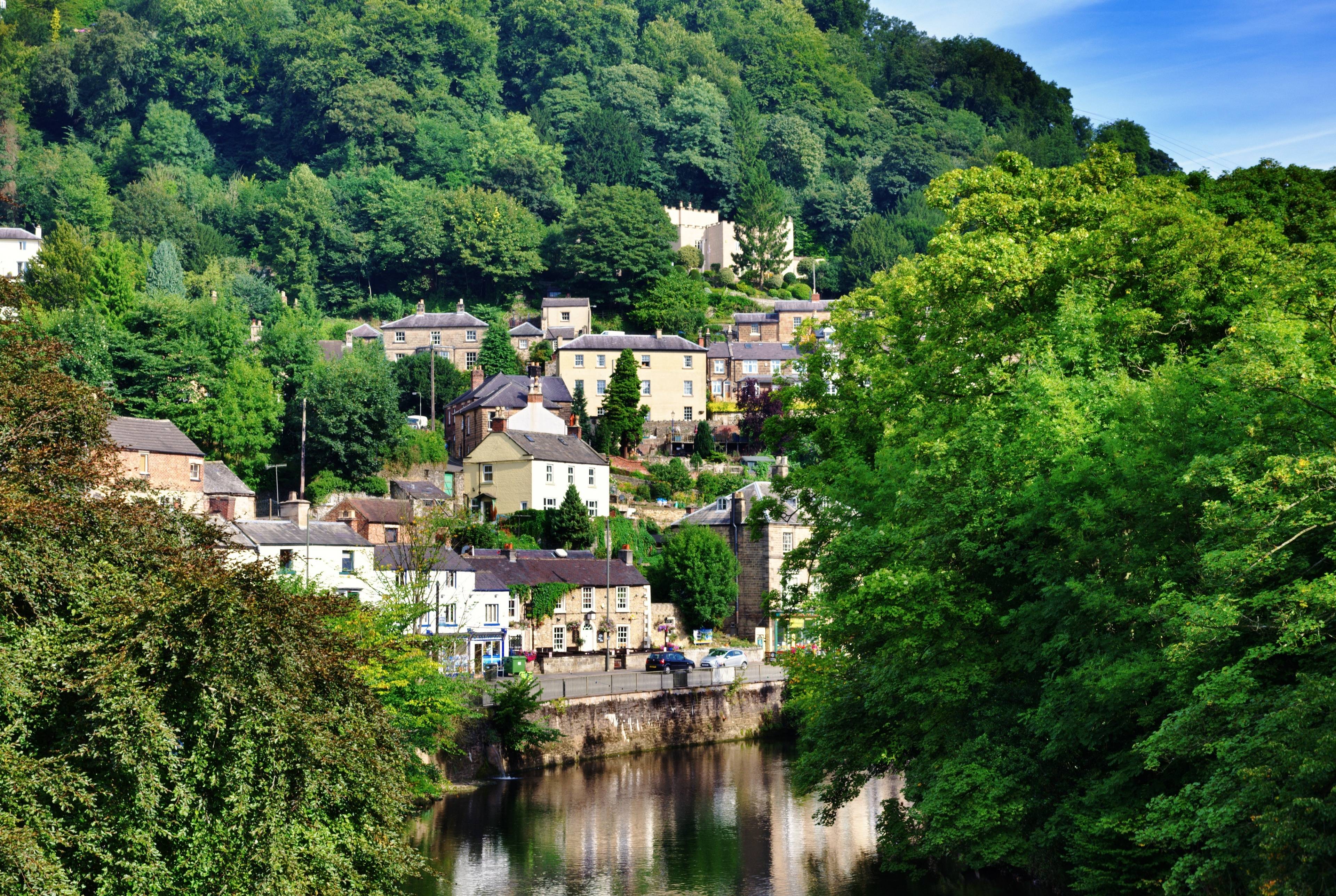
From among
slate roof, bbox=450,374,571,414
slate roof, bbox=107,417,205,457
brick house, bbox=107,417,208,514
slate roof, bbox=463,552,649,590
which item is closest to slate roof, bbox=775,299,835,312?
slate roof, bbox=450,374,571,414

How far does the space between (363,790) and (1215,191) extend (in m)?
22.7

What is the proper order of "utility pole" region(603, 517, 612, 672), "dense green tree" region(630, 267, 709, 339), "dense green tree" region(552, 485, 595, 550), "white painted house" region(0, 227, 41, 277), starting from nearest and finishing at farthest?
1. "utility pole" region(603, 517, 612, 672)
2. "dense green tree" region(552, 485, 595, 550)
3. "dense green tree" region(630, 267, 709, 339)
4. "white painted house" region(0, 227, 41, 277)

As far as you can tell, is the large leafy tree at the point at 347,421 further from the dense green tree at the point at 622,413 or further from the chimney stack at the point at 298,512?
the dense green tree at the point at 622,413

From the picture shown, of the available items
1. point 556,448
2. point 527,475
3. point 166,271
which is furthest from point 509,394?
point 166,271

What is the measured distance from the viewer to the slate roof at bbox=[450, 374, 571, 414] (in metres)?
84.8

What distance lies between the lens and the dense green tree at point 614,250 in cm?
11388

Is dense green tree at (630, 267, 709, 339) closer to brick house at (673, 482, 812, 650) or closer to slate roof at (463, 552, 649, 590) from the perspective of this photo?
brick house at (673, 482, 812, 650)

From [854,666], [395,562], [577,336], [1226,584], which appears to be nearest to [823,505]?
[854,666]

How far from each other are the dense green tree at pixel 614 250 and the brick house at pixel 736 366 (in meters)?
13.7

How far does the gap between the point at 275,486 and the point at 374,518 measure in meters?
16.1

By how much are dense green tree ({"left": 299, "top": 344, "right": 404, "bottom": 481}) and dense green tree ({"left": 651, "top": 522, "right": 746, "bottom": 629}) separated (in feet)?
54.7

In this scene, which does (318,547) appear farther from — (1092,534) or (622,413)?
(1092,534)

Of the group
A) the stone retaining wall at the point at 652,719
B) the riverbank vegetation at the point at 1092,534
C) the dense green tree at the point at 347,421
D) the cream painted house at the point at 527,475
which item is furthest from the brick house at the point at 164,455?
the riverbank vegetation at the point at 1092,534

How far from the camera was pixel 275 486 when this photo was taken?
249 ft
